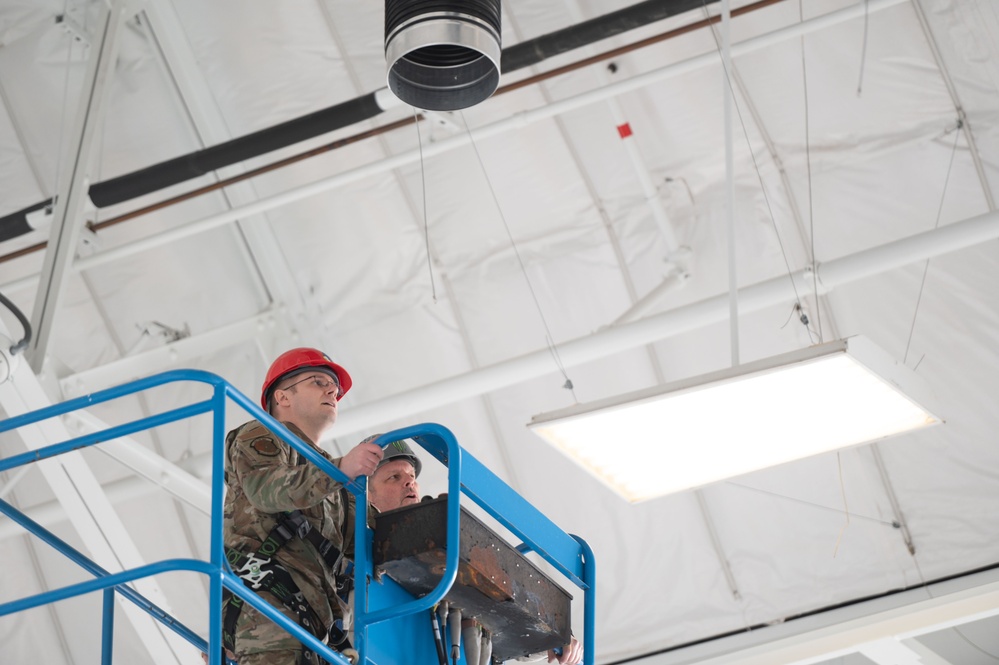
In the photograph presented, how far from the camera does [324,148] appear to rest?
32.6 ft

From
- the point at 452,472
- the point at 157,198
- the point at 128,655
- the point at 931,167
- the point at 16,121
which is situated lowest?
the point at 452,472

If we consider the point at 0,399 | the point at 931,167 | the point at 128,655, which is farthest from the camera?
the point at 128,655

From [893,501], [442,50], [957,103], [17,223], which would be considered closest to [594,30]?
[957,103]

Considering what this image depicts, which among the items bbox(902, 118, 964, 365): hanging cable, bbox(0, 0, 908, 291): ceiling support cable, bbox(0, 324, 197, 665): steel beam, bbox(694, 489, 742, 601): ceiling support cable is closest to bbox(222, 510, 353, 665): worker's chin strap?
bbox(0, 324, 197, 665): steel beam

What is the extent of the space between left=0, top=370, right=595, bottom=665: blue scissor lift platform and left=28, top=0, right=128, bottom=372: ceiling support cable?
389cm

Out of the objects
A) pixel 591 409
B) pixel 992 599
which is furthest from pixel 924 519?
pixel 591 409

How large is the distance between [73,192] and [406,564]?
18.1ft

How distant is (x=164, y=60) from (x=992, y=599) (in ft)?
29.8

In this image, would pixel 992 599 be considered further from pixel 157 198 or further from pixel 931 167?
pixel 157 198

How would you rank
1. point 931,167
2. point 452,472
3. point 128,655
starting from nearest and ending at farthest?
1. point 452,472
2. point 931,167
3. point 128,655

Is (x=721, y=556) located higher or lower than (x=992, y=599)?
higher

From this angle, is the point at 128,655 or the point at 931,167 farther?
the point at 128,655

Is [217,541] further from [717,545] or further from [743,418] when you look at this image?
[717,545]

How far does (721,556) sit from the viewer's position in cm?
1146
